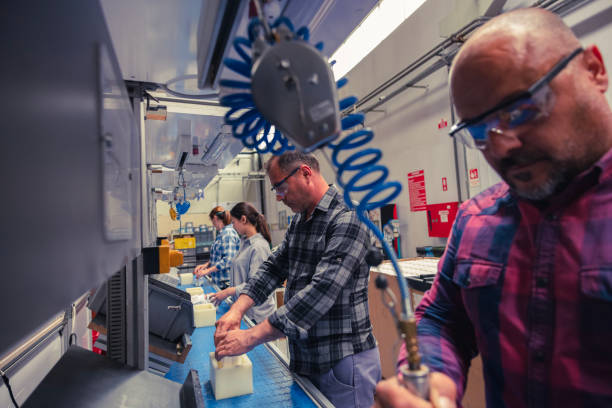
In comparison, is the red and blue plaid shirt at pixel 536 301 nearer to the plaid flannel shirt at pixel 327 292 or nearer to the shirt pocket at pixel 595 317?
the shirt pocket at pixel 595 317

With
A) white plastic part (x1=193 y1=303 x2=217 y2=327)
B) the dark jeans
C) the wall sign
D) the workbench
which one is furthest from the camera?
the wall sign

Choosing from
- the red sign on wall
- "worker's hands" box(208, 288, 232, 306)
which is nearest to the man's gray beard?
"worker's hands" box(208, 288, 232, 306)

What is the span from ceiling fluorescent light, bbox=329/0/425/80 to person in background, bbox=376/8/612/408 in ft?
2.31

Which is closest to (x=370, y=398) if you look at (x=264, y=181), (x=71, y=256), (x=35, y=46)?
(x=71, y=256)

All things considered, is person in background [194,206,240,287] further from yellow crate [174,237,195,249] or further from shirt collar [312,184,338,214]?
shirt collar [312,184,338,214]

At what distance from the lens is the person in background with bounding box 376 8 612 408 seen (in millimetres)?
587

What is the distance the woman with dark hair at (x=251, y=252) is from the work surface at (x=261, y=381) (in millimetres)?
917

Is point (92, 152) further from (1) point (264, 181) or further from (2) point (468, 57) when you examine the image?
(1) point (264, 181)

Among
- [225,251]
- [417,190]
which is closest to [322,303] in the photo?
[225,251]

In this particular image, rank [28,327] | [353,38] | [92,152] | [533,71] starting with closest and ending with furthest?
[28,327]
[92,152]
[533,71]
[353,38]

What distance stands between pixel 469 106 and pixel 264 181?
8.97 meters

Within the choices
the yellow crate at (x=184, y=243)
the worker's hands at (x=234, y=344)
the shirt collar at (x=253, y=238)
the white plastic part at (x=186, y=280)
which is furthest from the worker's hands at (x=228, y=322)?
the yellow crate at (x=184, y=243)

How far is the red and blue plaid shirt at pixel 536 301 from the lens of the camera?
0.60 metres

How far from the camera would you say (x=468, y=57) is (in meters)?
0.65
